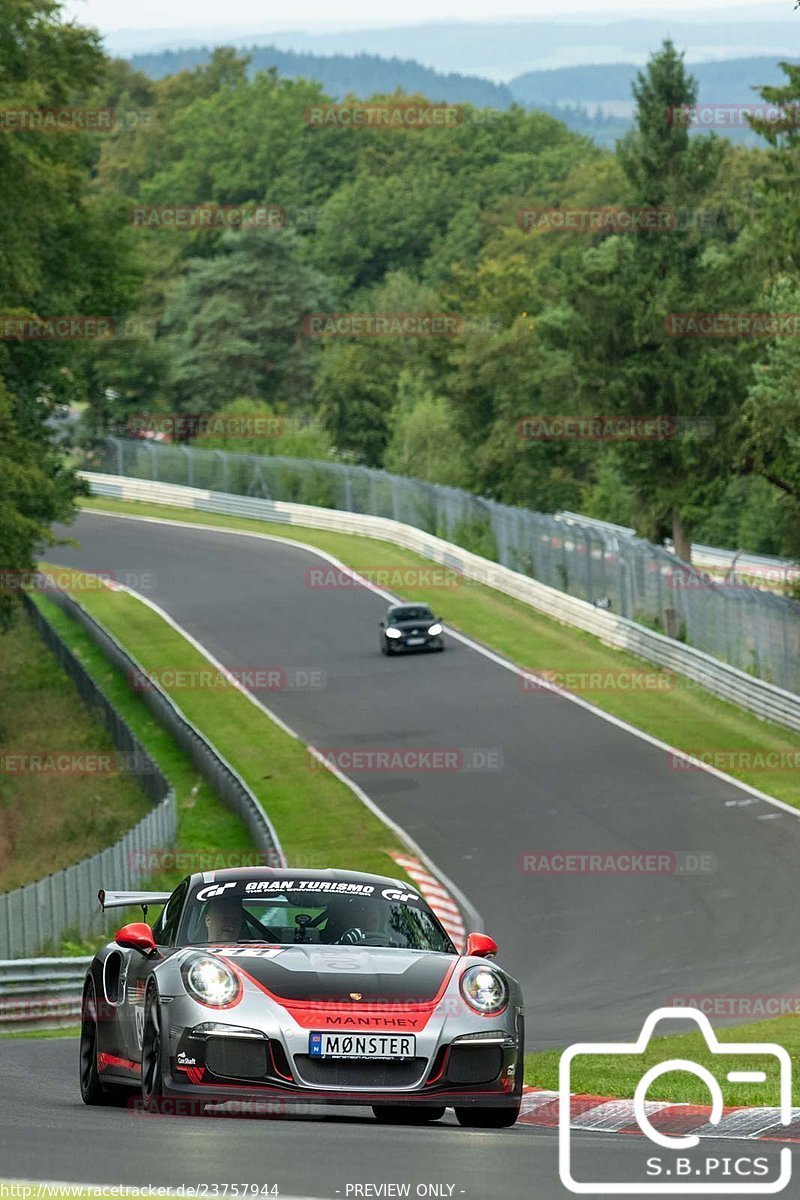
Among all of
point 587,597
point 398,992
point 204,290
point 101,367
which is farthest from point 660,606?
point 204,290

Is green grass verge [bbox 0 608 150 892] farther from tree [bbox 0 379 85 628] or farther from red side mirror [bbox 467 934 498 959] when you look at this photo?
red side mirror [bbox 467 934 498 959]

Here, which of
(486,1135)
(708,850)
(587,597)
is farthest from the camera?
(587,597)

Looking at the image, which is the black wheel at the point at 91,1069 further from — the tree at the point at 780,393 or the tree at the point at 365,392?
the tree at the point at 365,392

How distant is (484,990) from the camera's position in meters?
9.91

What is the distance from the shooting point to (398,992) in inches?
382

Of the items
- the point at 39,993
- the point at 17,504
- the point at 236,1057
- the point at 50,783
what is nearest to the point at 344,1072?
the point at 236,1057

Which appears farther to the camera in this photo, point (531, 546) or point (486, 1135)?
point (531, 546)

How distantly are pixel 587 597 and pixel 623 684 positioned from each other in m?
8.56

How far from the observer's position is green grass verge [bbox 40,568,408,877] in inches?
1217

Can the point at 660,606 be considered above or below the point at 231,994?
below

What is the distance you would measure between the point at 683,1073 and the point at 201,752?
22.2 m

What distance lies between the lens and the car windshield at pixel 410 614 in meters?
48.8

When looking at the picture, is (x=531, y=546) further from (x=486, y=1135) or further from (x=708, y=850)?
(x=486, y=1135)

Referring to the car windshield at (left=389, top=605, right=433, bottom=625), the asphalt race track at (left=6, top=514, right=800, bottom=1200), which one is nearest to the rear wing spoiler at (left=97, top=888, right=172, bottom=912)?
the asphalt race track at (left=6, top=514, right=800, bottom=1200)
